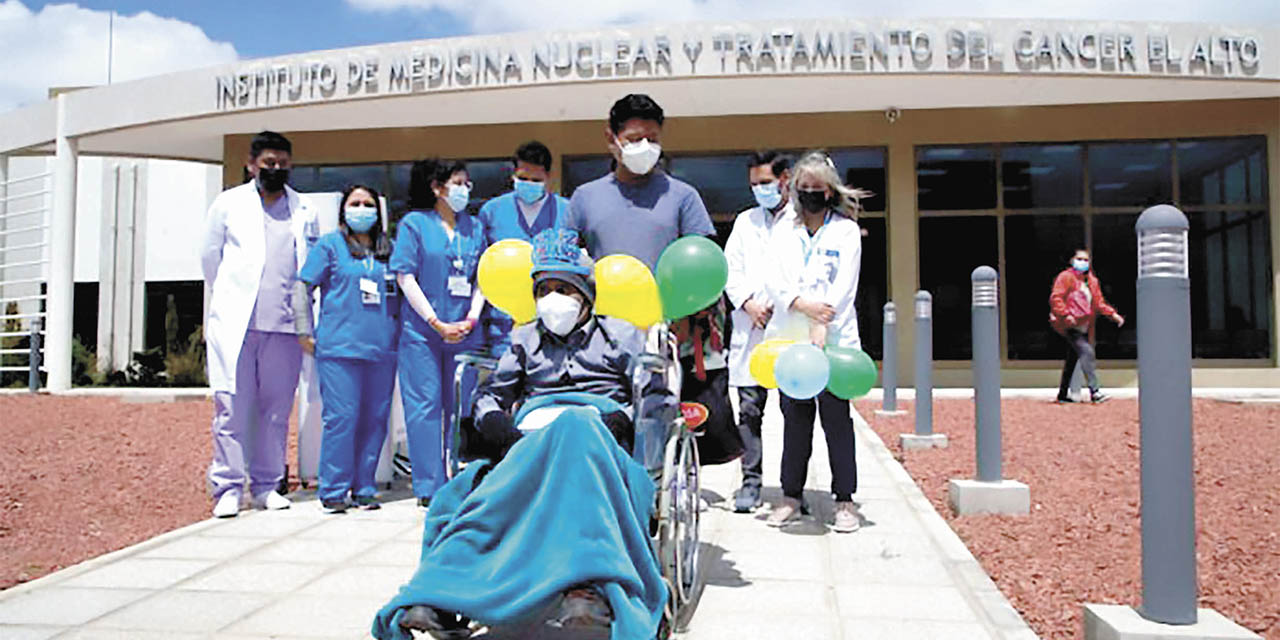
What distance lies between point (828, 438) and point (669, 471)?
185 cm

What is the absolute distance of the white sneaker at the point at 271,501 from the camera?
5.22 m

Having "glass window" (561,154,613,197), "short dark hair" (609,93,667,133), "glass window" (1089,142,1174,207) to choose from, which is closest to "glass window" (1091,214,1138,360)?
"glass window" (1089,142,1174,207)

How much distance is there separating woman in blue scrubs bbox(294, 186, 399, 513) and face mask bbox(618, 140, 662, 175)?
1959 mm

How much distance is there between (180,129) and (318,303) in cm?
1098

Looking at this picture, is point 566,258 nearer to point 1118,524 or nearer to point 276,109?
point 1118,524

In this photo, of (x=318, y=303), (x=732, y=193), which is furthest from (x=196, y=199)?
(x=318, y=303)

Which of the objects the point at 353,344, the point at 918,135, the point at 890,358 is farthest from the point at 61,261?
the point at 918,135

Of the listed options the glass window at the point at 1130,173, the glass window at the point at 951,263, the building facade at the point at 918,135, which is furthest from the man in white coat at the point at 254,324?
the glass window at the point at 1130,173

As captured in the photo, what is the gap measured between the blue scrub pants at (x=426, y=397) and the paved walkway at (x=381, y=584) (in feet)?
1.16

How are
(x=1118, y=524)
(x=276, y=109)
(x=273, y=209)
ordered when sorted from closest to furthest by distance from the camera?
1. (x=1118, y=524)
2. (x=273, y=209)
3. (x=276, y=109)

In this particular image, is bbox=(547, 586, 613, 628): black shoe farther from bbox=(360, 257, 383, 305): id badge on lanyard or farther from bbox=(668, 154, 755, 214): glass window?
bbox=(668, 154, 755, 214): glass window

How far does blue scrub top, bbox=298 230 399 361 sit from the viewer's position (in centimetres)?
516

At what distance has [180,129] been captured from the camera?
14672mm

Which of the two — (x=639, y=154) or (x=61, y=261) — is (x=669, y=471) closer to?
(x=639, y=154)
